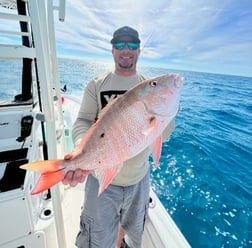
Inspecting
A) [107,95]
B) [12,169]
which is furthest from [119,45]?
[12,169]

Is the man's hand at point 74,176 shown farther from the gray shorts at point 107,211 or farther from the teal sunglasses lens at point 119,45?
the teal sunglasses lens at point 119,45

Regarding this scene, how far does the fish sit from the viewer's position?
777 millimetres

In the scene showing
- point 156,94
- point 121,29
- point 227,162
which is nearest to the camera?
point 156,94

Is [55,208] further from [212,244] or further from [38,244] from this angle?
[212,244]

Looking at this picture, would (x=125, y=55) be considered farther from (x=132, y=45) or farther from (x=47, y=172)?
(x=47, y=172)

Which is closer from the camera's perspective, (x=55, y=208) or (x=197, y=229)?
(x=55, y=208)

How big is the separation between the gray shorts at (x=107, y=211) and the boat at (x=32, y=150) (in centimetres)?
17

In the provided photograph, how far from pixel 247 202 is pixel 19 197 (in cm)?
344

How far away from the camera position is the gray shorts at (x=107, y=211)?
4.00 feet

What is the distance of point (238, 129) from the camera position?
21.1 feet

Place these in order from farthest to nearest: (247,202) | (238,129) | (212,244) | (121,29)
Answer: (238,129)
(247,202)
(212,244)
(121,29)

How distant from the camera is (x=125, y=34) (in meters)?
1.20

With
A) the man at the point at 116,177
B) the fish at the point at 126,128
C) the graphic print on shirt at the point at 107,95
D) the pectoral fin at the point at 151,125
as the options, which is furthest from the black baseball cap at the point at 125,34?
the pectoral fin at the point at 151,125

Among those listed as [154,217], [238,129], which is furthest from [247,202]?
[238,129]
